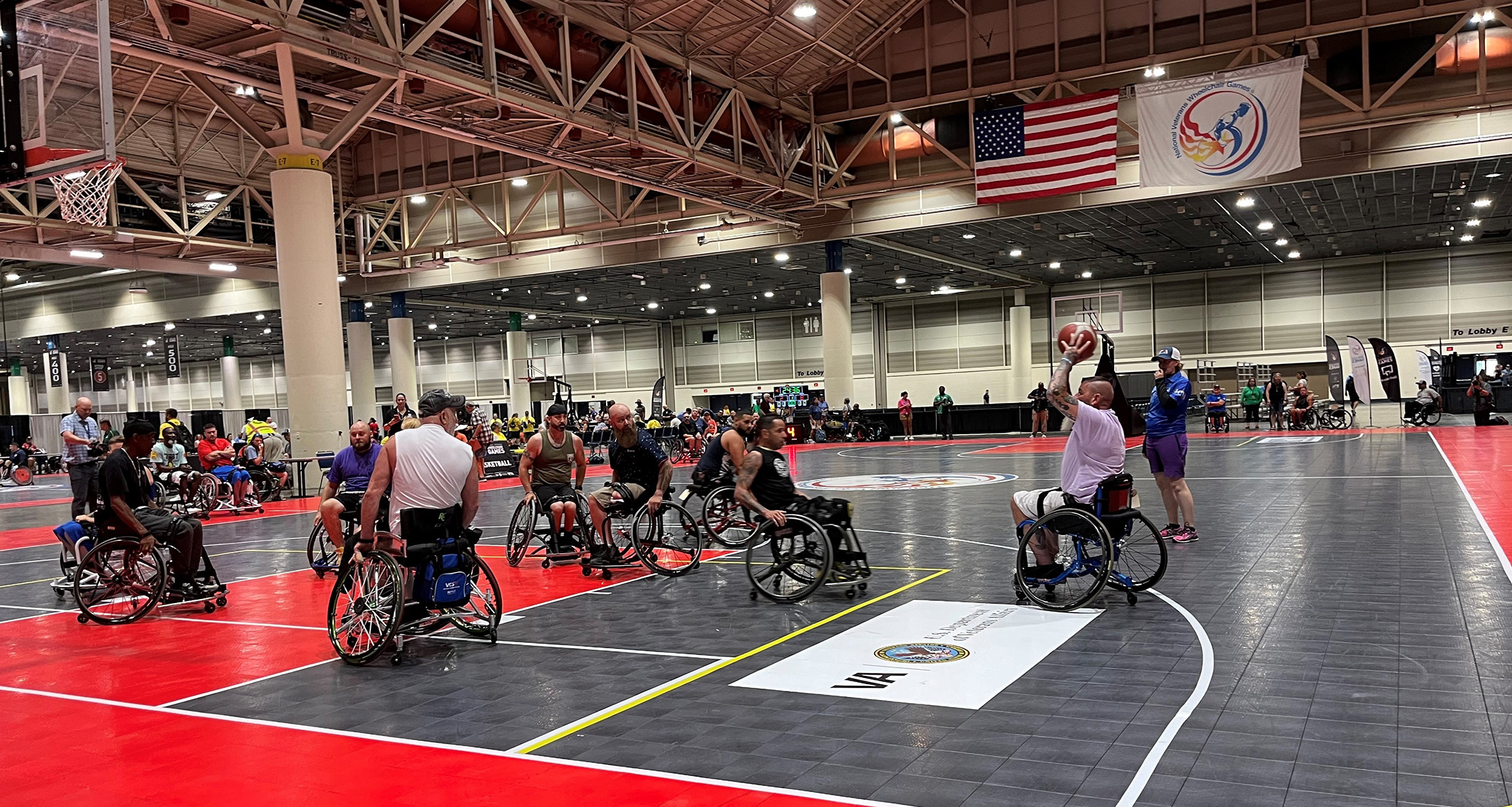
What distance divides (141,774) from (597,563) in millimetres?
4992

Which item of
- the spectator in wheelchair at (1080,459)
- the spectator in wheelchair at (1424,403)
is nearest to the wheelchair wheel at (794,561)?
Result: the spectator in wheelchair at (1080,459)

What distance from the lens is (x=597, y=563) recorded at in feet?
29.7

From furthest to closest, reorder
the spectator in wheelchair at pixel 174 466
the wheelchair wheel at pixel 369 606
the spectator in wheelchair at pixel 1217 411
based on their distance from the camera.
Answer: the spectator in wheelchair at pixel 1217 411 → the spectator in wheelchair at pixel 174 466 → the wheelchair wheel at pixel 369 606

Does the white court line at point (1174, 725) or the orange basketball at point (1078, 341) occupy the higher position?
the orange basketball at point (1078, 341)

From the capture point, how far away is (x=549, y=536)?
389 inches

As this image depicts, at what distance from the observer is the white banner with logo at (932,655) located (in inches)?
194

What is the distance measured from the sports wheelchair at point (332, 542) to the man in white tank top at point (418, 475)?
1.13 metres

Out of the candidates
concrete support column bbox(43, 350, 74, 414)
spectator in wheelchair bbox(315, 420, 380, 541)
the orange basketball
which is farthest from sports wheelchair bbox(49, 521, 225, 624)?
concrete support column bbox(43, 350, 74, 414)

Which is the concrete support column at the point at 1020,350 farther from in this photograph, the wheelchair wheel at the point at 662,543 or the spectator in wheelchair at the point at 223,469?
the wheelchair wheel at the point at 662,543

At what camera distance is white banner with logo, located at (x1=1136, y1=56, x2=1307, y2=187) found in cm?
1766

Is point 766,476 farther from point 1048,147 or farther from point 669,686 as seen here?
point 1048,147

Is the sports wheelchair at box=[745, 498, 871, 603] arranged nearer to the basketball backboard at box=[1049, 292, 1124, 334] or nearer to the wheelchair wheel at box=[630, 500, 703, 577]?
the wheelchair wheel at box=[630, 500, 703, 577]

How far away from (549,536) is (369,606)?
3815 millimetres

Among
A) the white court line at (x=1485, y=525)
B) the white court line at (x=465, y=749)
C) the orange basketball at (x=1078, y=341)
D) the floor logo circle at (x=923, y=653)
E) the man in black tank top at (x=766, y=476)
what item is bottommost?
the white court line at (x=1485, y=525)
